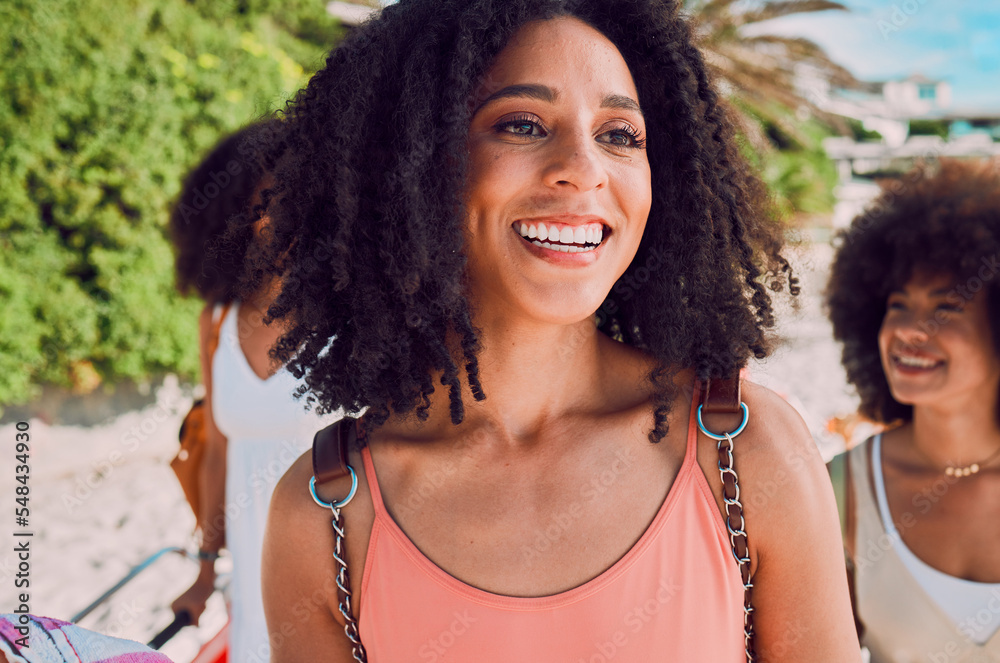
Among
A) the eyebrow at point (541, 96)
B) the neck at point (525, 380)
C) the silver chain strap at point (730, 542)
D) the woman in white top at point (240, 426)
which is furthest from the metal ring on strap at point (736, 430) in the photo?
the woman in white top at point (240, 426)

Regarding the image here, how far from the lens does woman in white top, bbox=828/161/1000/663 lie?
7.48 ft

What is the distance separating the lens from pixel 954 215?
2848 mm

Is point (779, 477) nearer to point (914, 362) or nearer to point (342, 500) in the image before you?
point (342, 500)

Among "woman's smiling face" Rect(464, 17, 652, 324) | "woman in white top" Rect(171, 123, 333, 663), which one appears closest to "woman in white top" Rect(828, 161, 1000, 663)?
"woman's smiling face" Rect(464, 17, 652, 324)

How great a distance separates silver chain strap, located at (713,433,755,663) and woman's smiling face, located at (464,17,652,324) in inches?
16.3

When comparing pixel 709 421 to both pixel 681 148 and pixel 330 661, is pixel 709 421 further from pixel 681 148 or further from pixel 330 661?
pixel 330 661

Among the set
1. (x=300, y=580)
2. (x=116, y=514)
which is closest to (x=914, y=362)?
(x=300, y=580)

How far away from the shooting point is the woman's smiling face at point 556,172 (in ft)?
4.99

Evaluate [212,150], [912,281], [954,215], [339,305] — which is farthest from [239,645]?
[954,215]

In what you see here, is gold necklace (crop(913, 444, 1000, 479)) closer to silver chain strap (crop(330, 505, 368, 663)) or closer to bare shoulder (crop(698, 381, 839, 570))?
bare shoulder (crop(698, 381, 839, 570))

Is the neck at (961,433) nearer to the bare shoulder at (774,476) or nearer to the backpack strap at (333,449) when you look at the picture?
the bare shoulder at (774,476)

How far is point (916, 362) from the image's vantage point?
257cm

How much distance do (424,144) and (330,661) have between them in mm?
1191

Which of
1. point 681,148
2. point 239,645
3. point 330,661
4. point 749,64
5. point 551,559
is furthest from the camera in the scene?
point 749,64
